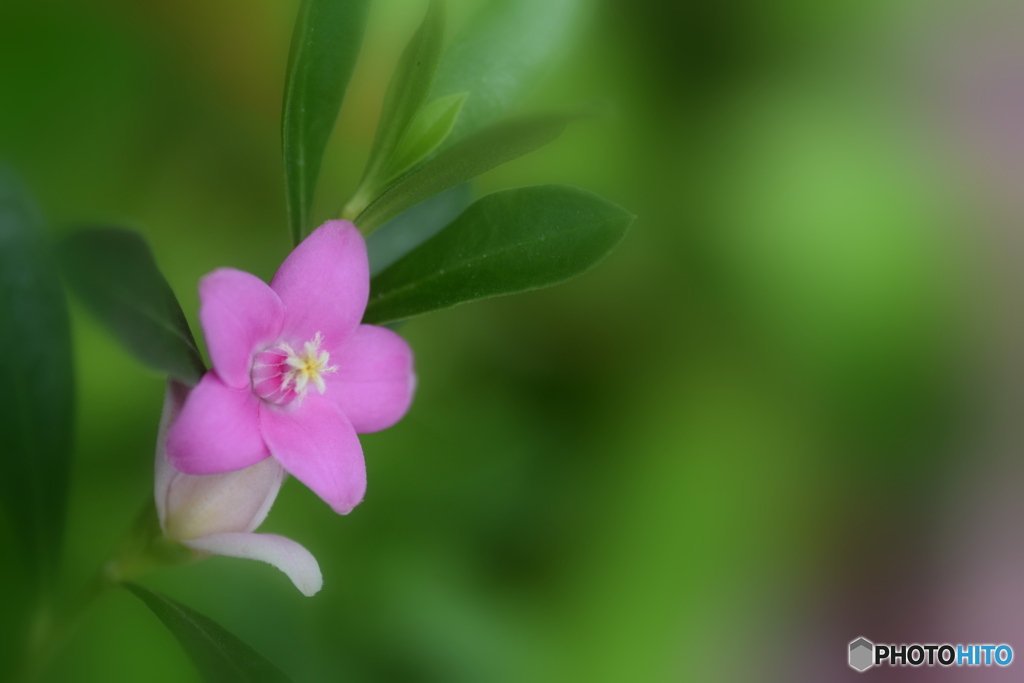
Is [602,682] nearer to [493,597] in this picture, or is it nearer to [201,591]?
[493,597]

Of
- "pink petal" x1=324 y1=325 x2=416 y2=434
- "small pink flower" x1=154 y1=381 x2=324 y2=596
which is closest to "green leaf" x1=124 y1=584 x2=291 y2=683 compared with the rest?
"small pink flower" x1=154 y1=381 x2=324 y2=596

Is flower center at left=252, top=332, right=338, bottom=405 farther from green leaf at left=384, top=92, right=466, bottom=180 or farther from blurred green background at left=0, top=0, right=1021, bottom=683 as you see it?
blurred green background at left=0, top=0, right=1021, bottom=683

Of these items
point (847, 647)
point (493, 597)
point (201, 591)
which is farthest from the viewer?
point (847, 647)

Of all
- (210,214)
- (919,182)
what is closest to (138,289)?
(210,214)

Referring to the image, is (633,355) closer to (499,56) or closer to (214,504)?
(499,56)

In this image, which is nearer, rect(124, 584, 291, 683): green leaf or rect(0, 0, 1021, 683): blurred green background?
rect(124, 584, 291, 683): green leaf

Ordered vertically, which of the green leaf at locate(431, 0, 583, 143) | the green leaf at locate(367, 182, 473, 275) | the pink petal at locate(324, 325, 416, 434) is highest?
the green leaf at locate(431, 0, 583, 143)

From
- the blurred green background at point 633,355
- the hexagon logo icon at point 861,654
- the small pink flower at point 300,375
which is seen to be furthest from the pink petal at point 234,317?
the hexagon logo icon at point 861,654
